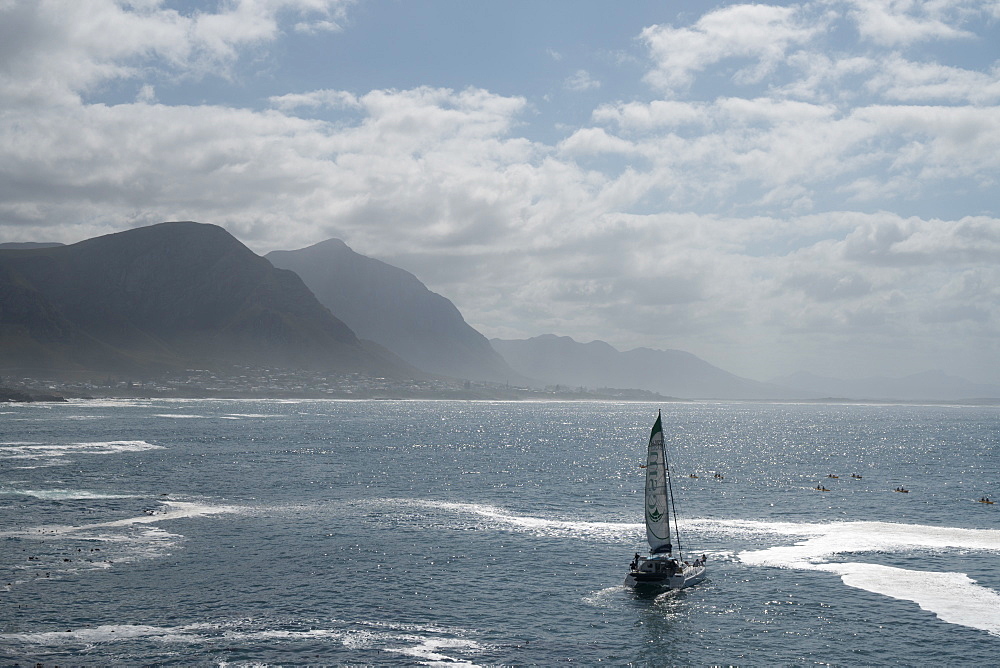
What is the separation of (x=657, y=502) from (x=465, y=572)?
61.1 feet

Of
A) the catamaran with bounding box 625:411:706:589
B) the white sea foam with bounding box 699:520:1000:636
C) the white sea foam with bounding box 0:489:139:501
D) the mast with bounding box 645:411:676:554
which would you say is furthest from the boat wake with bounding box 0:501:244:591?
the white sea foam with bounding box 699:520:1000:636

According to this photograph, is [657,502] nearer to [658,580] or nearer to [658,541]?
[658,541]

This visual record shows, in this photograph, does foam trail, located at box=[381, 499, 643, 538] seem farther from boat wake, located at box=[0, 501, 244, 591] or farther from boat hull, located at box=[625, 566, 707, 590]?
boat wake, located at box=[0, 501, 244, 591]

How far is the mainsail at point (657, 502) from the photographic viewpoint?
2744 inches

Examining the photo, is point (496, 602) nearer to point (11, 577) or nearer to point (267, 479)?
point (11, 577)

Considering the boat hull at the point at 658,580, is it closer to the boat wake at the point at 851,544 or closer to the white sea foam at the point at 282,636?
the boat wake at the point at 851,544

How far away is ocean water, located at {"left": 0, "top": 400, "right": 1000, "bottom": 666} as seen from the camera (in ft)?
169

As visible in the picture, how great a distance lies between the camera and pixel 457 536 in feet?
283

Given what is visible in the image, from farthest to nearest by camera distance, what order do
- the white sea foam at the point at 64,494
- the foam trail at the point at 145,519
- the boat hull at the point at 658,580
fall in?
1. the white sea foam at the point at 64,494
2. the foam trail at the point at 145,519
3. the boat hull at the point at 658,580

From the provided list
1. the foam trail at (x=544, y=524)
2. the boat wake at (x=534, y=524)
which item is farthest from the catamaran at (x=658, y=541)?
the foam trail at (x=544, y=524)

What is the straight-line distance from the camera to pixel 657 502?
6988 centimetres

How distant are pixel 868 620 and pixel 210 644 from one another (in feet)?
155

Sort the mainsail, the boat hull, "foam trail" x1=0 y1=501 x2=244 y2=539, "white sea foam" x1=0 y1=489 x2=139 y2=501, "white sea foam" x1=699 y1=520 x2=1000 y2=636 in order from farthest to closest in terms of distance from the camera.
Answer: "white sea foam" x1=0 y1=489 x2=139 y2=501 < "foam trail" x1=0 y1=501 x2=244 y2=539 < the mainsail < the boat hull < "white sea foam" x1=699 y1=520 x2=1000 y2=636

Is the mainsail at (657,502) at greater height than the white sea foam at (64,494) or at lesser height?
greater
